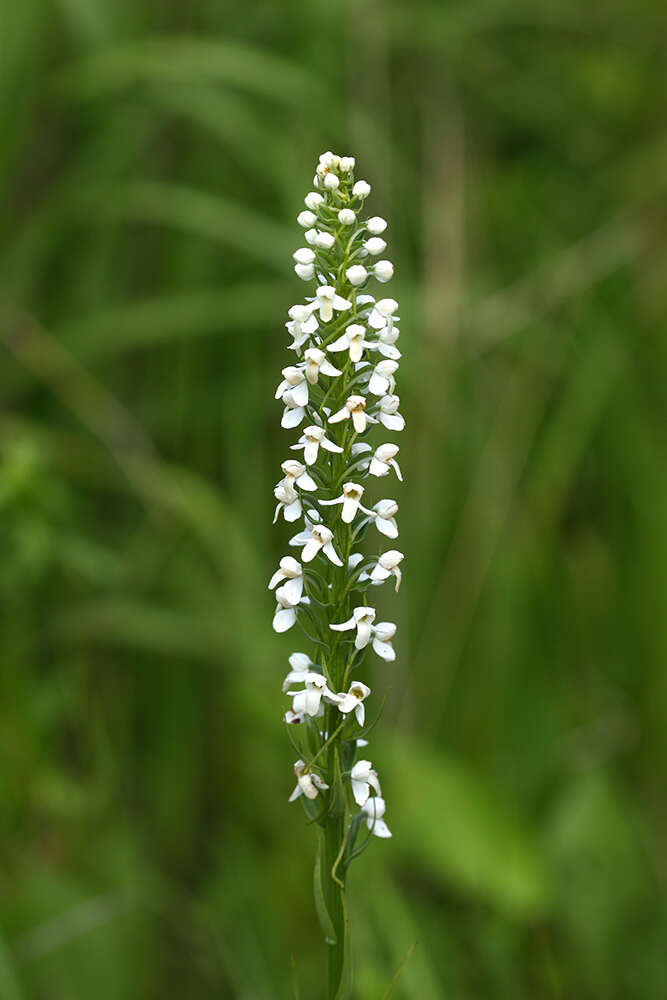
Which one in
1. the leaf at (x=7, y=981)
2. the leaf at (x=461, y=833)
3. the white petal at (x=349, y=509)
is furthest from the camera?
the leaf at (x=461, y=833)

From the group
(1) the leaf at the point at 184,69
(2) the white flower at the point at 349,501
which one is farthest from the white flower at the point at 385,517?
(1) the leaf at the point at 184,69

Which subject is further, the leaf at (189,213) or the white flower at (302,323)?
the leaf at (189,213)

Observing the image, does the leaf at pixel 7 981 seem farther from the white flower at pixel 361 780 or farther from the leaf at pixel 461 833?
the white flower at pixel 361 780

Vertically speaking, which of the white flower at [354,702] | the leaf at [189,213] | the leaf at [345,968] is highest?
the leaf at [189,213]

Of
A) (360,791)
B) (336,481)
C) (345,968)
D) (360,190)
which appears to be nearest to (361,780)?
(360,791)

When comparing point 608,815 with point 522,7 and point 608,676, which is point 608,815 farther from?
point 522,7

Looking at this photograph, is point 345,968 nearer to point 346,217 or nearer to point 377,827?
point 377,827
